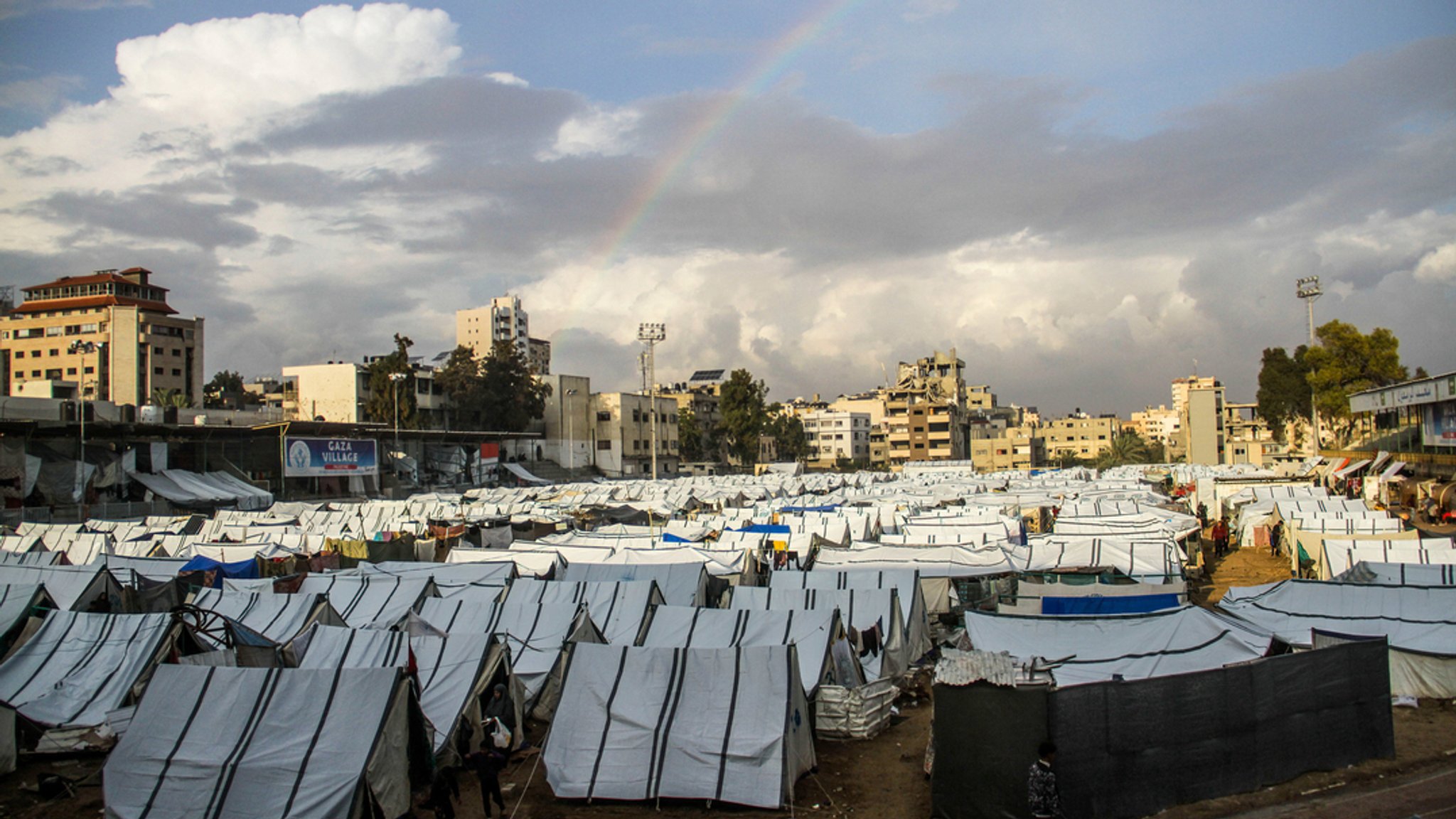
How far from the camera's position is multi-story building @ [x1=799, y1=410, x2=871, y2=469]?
137m

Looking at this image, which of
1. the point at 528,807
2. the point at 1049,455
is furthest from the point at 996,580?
the point at 1049,455

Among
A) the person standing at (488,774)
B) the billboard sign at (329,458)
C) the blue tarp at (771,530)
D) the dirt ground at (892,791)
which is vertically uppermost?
the billboard sign at (329,458)

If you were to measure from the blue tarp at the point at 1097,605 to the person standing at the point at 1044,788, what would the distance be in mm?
7155

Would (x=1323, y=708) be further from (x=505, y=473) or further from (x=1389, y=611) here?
(x=505, y=473)

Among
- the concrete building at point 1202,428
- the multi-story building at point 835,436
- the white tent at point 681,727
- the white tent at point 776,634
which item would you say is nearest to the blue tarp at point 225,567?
the white tent at point 776,634

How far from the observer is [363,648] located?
12.6 meters

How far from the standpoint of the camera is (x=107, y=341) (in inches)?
3194

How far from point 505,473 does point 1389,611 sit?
65751 mm

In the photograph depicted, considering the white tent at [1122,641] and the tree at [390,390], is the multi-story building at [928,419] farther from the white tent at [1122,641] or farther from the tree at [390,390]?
the white tent at [1122,641]

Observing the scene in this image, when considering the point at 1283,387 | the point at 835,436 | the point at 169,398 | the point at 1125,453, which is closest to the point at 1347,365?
the point at 1283,387

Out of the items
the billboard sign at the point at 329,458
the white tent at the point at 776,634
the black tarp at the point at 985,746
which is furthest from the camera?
the billboard sign at the point at 329,458

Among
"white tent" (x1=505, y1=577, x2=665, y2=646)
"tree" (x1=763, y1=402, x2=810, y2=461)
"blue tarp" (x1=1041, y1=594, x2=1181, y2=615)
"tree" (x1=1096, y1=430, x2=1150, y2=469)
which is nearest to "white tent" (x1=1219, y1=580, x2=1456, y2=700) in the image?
"blue tarp" (x1=1041, y1=594, x2=1181, y2=615)

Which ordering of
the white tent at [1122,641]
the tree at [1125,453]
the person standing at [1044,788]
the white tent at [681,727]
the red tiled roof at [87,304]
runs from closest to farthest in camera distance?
the person standing at [1044,788]
the white tent at [681,727]
the white tent at [1122,641]
the red tiled roof at [87,304]
the tree at [1125,453]

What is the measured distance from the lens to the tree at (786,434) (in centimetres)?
11288
